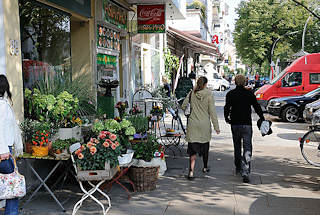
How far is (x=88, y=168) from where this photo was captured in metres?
5.00

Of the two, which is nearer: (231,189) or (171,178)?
(231,189)

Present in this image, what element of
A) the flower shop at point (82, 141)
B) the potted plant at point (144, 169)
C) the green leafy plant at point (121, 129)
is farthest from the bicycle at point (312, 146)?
the green leafy plant at point (121, 129)

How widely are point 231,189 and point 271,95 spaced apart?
11.7 m

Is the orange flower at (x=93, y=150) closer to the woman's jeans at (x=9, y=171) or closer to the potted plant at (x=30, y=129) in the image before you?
the woman's jeans at (x=9, y=171)

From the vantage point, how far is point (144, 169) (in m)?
6.08

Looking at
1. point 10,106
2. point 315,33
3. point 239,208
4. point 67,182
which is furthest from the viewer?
point 315,33

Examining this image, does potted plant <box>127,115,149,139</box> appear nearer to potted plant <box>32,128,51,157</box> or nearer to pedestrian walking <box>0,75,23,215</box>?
potted plant <box>32,128,51,157</box>

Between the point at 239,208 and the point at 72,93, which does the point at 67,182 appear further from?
the point at 239,208

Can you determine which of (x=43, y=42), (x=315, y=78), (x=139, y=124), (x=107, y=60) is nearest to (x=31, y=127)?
(x=139, y=124)

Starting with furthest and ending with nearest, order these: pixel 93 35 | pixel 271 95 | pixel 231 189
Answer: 1. pixel 271 95
2. pixel 93 35
3. pixel 231 189

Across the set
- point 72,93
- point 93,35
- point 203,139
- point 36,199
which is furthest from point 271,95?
point 36,199

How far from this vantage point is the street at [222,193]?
5359mm

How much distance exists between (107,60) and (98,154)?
20.1 feet

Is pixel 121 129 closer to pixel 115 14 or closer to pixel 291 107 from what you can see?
pixel 115 14
